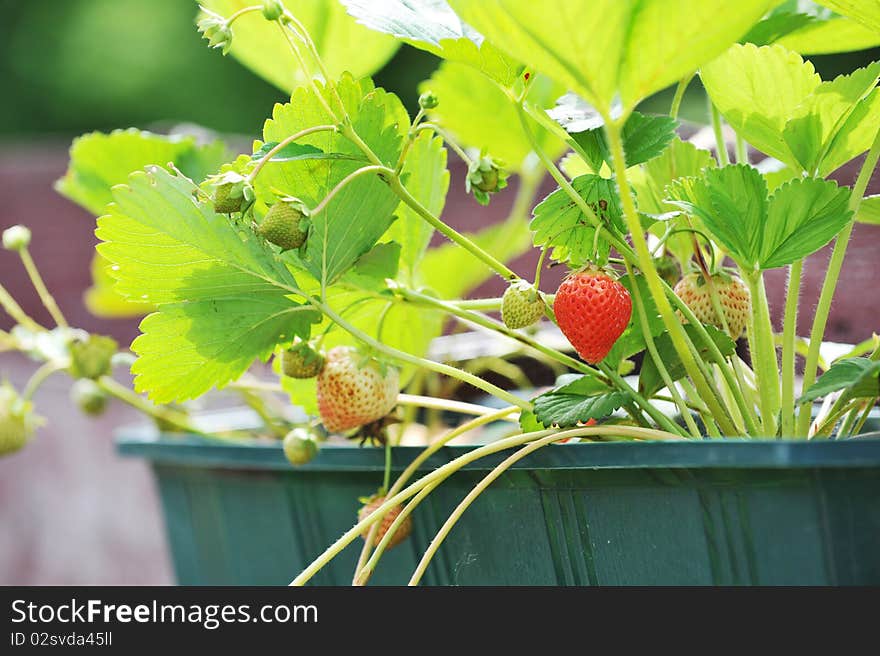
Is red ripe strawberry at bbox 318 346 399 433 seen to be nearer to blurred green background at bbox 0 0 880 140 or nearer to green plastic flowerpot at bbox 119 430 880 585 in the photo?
green plastic flowerpot at bbox 119 430 880 585

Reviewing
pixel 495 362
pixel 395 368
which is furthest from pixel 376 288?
pixel 495 362

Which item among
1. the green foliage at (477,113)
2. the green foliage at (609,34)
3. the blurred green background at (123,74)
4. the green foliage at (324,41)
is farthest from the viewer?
the blurred green background at (123,74)

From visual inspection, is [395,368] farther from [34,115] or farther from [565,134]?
[34,115]

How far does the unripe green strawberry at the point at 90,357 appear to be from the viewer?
57cm

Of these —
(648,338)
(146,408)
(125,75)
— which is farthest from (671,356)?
(125,75)

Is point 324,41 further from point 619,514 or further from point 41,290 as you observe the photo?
point 619,514

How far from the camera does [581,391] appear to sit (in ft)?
1.22

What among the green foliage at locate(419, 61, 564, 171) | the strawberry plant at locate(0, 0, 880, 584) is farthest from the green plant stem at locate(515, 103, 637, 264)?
the green foliage at locate(419, 61, 564, 171)

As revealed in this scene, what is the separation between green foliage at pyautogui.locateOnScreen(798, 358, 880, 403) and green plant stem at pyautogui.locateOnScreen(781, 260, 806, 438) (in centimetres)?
4

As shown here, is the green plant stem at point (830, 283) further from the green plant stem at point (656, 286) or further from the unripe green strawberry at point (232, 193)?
the unripe green strawberry at point (232, 193)

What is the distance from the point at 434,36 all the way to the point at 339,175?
65mm

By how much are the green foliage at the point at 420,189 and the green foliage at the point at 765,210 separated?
0.13 m

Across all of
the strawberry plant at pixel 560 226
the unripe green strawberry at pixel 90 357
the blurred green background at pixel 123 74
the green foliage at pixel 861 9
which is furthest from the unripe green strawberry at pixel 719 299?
the blurred green background at pixel 123 74
